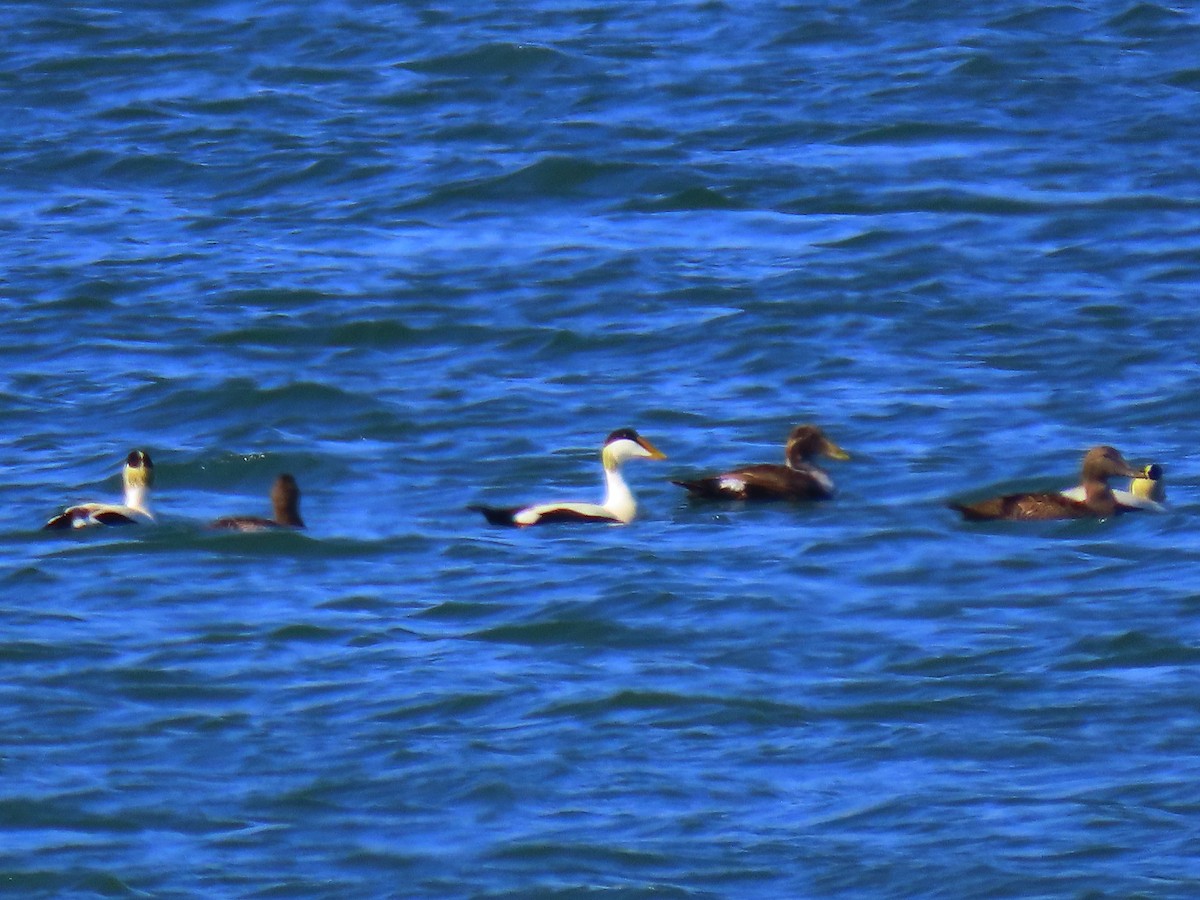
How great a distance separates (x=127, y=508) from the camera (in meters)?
13.9

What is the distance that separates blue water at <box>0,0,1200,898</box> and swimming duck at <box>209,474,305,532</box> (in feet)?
0.41

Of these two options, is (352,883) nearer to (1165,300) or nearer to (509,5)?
(1165,300)

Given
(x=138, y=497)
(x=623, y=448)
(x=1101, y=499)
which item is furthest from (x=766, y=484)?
(x=138, y=497)

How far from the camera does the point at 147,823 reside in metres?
9.53

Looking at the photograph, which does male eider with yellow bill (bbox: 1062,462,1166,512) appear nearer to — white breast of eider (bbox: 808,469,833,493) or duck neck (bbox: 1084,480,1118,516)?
duck neck (bbox: 1084,480,1118,516)

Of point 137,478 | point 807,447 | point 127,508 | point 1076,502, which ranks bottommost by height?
point 1076,502

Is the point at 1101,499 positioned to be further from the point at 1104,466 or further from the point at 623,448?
the point at 623,448

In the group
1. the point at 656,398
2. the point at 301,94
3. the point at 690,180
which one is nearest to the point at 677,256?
the point at 690,180

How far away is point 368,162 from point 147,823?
13.5 m

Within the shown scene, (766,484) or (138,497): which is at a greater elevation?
(138,497)

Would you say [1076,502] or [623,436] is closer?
[1076,502]

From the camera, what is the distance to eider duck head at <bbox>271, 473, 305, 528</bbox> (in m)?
13.8

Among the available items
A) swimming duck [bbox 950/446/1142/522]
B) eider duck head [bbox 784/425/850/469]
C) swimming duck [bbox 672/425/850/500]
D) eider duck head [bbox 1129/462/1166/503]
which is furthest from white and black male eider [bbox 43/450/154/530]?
eider duck head [bbox 1129/462/1166/503]

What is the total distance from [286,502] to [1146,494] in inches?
168
